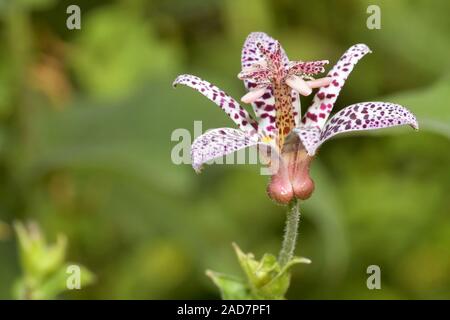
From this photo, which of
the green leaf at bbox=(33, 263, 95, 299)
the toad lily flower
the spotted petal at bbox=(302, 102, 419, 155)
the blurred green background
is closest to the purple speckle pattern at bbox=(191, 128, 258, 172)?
the toad lily flower

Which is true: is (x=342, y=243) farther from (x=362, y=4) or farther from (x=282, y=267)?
(x=282, y=267)

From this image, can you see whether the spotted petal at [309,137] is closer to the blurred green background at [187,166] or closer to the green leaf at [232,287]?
the green leaf at [232,287]

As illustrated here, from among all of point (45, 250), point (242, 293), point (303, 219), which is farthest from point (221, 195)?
point (242, 293)

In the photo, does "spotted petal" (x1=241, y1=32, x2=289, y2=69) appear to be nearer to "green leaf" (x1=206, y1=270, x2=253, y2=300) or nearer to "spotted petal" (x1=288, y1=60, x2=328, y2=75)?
"spotted petal" (x1=288, y1=60, x2=328, y2=75)

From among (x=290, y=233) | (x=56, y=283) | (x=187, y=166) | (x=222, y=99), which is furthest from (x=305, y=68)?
(x=187, y=166)

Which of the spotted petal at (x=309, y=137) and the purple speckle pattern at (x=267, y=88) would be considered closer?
the spotted petal at (x=309, y=137)

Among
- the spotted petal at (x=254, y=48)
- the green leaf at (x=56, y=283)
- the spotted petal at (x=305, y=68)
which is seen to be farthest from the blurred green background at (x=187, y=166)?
the spotted petal at (x=305, y=68)
